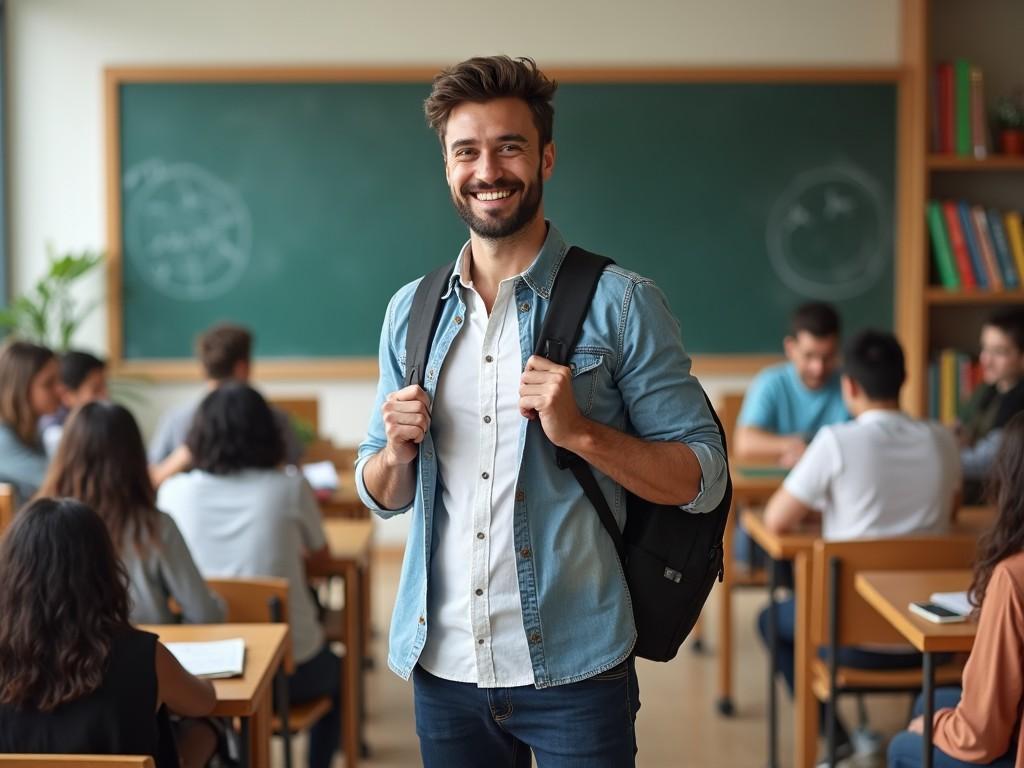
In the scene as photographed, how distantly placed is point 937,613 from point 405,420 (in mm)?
1372

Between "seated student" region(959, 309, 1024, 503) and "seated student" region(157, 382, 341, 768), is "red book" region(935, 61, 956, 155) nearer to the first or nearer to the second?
"seated student" region(959, 309, 1024, 503)

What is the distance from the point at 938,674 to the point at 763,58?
3436mm

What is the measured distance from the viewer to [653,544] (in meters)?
1.65

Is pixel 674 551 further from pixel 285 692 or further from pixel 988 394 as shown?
pixel 988 394

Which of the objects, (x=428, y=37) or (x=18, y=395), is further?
(x=428, y=37)

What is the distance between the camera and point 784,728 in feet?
12.8

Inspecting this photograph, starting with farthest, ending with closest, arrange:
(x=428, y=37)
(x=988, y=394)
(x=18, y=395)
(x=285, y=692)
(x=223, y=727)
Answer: (x=428, y=37)
(x=988, y=394)
(x=18, y=395)
(x=285, y=692)
(x=223, y=727)

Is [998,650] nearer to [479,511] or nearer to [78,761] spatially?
[479,511]

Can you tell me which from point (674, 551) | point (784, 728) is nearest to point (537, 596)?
point (674, 551)

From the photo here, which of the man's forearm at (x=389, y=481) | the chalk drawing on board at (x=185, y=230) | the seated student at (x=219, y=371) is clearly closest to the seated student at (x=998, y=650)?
the man's forearm at (x=389, y=481)

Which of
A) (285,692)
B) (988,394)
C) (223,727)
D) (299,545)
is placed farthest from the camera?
(988,394)

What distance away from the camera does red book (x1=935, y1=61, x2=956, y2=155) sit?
5512 millimetres

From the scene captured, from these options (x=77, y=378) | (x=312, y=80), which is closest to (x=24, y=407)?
(x=77, y=378)

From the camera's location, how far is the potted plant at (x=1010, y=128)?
18.0 feet
